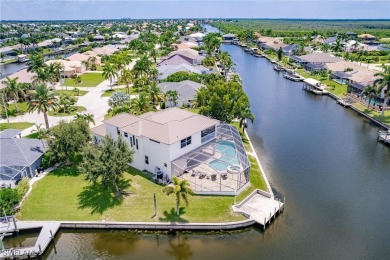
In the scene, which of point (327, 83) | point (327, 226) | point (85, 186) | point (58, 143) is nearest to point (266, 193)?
point (327, 226)

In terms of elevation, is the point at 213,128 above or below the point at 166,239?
above

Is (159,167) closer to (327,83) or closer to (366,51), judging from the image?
(327,83)

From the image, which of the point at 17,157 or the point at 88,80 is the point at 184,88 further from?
the point at 88,80

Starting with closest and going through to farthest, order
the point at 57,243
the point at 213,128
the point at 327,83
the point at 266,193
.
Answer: the point at 57,243
the point at 266,193
the point at 213,128
the point at 327,83

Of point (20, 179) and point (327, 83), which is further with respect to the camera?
point (327, 83)

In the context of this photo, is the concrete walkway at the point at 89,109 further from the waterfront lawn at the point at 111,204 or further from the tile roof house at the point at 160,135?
the waterfront lawn at the point at 111,204

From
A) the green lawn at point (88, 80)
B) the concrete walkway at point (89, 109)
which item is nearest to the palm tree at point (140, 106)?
the concrete walkway at point (89, 109)
